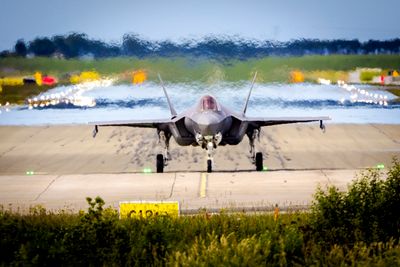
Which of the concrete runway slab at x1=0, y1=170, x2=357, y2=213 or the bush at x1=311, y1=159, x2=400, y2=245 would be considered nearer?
the bush at x1=311, y1=159, x2=400, y2=245

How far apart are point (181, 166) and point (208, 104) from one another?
606 centimetres

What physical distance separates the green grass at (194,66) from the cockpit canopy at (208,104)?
11110mm

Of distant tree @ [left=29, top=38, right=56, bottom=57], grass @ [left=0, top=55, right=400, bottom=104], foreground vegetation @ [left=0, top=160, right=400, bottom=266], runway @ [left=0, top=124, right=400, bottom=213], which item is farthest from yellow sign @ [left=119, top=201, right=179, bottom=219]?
distant tree @ [left=29, top=38, right=56, bottom=57]

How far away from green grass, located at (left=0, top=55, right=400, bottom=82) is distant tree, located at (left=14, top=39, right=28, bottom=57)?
0.30 m

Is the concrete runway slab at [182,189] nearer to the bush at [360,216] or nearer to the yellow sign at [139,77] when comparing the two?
the bush at [360,216]

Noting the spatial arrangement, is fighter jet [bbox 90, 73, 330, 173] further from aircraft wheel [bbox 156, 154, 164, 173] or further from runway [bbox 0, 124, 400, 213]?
runway [bbox 0, 124, 400, 213]

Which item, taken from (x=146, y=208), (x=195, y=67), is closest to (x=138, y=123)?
(x=195, y=67)

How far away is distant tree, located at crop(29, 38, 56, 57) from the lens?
42.2 metres

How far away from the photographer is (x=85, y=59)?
42.1 meters

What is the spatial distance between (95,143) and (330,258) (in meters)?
28.0

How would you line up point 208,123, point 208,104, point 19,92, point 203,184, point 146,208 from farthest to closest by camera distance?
point 19,92 < point 208,104 < point 208,123 < point 203,184 < point 146,208

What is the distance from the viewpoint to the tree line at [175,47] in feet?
134

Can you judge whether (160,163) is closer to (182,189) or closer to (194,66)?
(182,189)

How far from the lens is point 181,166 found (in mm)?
34344
